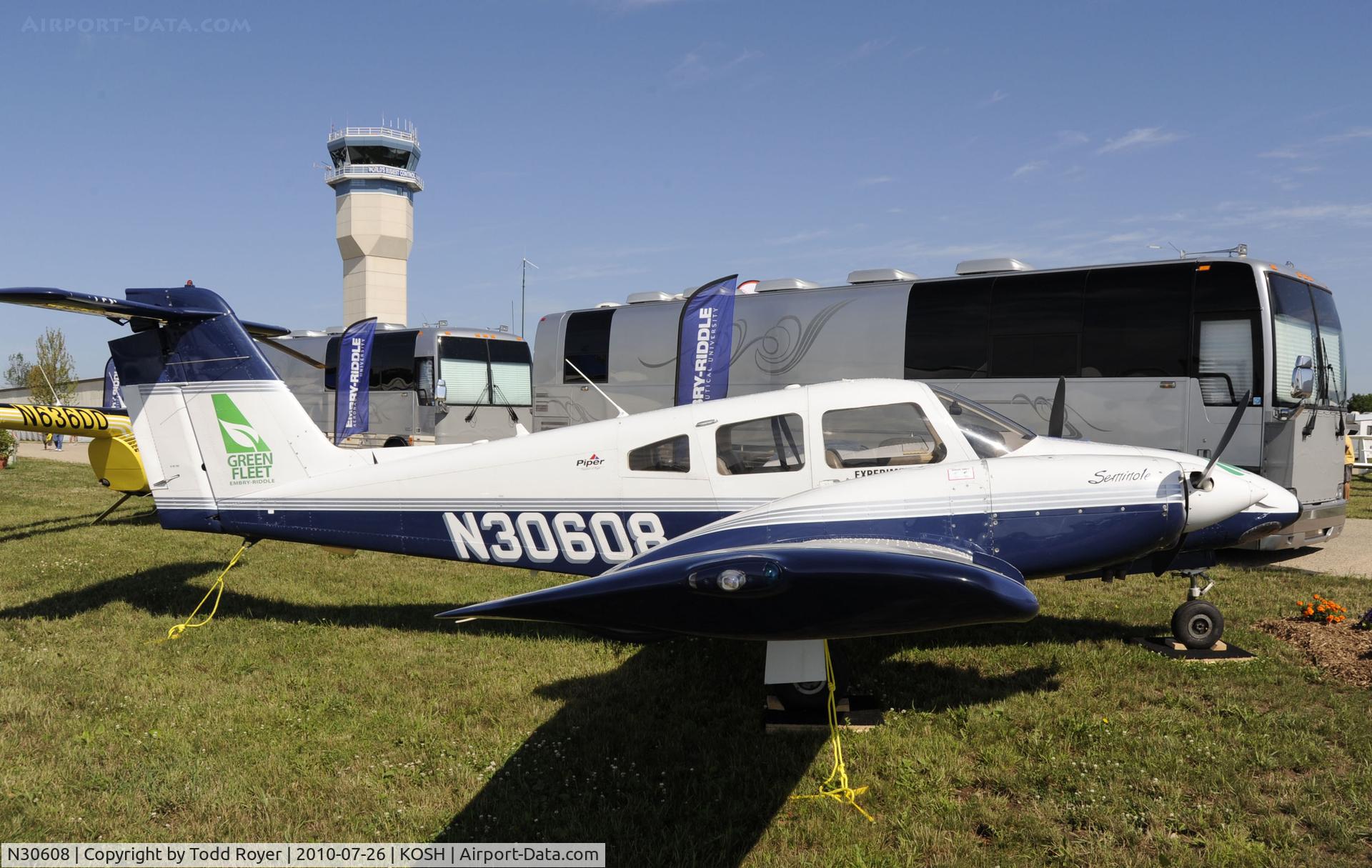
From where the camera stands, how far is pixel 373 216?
194 ft

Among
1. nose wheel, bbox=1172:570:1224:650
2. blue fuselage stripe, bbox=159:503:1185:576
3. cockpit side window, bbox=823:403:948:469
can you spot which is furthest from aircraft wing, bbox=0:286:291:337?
nose wheel, bbox=1172:570:1224:650

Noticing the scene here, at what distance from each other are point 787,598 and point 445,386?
18496mm

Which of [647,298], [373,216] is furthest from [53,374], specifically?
[647,298]

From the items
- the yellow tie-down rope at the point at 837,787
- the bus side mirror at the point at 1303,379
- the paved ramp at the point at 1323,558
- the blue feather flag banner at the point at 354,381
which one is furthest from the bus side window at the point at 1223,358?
the blue feather flag banner at the point at 354,381

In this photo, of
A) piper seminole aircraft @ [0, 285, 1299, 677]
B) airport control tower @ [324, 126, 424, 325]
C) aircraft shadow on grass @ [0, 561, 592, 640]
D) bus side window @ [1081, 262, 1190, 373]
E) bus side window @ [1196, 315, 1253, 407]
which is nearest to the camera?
piper seminole aircraft @ [0, 285, 1299, 677]

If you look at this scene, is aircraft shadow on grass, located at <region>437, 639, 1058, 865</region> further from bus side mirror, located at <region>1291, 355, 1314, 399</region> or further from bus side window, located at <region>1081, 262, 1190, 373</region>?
bus side mirror, located at <region>1291, 355, 1314, 399</region>

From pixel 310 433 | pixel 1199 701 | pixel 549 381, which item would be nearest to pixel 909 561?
pixel 1199 701

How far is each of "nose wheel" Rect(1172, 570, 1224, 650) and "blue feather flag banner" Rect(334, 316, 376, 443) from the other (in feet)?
60.4

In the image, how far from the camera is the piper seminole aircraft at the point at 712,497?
354 centimetres

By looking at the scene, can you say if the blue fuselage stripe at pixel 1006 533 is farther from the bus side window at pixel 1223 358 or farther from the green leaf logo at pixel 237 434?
the bus side window at pixel 1223 358

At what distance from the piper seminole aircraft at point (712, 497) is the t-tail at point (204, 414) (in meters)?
0.02

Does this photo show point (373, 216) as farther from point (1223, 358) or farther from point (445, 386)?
point (1223, 358)

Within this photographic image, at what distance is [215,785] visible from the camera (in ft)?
15.2

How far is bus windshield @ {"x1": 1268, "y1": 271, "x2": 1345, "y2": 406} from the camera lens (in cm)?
1004
